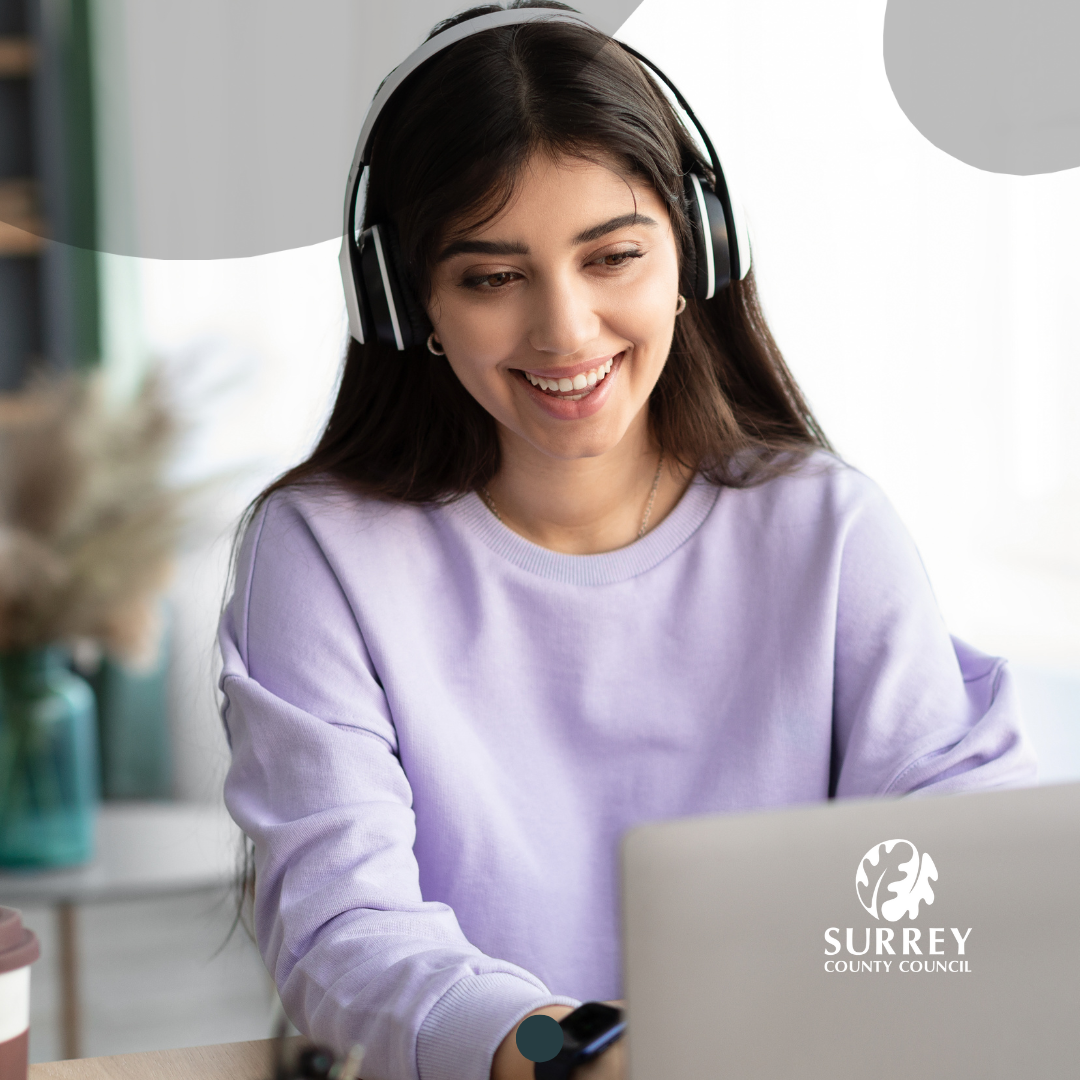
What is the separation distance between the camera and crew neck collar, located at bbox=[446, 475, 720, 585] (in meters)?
1.16

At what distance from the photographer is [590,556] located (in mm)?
1177

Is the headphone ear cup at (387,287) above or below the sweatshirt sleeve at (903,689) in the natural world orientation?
above

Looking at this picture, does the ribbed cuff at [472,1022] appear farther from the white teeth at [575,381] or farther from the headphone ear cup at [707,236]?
the headphone ear cup at [707,236]

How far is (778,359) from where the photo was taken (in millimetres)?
1265

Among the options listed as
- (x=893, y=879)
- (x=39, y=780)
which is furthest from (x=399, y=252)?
(x=39, y=780)

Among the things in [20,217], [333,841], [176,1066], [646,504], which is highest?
[20,217]

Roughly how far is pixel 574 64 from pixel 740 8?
1.92 ft

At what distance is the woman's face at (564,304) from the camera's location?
3.29ft

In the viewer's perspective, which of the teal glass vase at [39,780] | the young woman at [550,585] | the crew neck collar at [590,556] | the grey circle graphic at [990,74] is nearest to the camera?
the young woman at [550,585]

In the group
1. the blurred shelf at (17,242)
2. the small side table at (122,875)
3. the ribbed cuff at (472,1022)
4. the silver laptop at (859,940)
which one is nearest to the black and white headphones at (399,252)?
the ribbed cuff at (472,1022)

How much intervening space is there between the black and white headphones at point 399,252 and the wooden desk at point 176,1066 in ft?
1.90

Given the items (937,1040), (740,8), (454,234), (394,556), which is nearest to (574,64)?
(454,234)

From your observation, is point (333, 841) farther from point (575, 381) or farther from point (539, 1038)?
point (575, 381)

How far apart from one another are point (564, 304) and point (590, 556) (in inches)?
10.7
